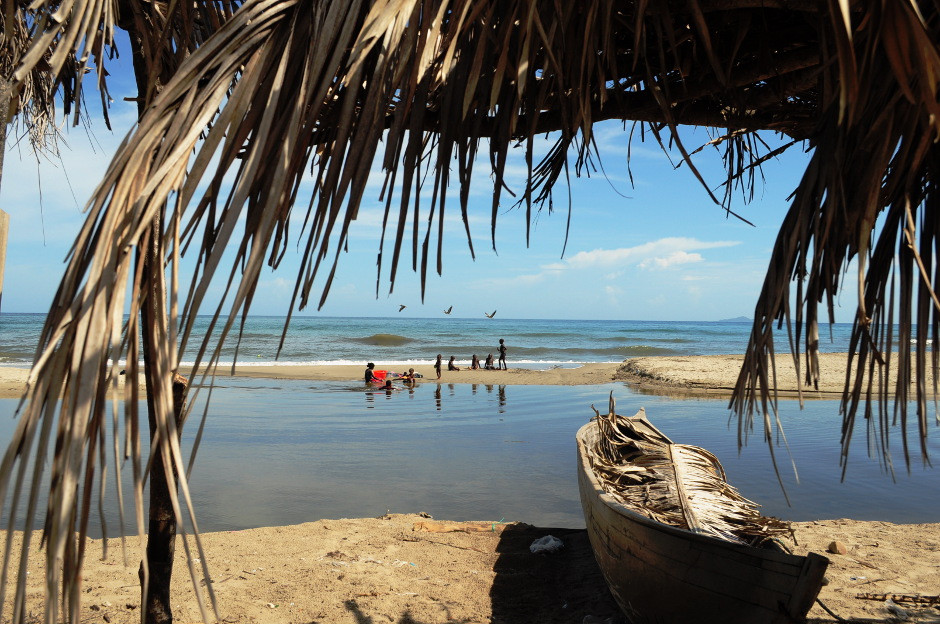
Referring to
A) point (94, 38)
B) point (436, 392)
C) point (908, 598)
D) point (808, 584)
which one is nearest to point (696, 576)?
point (808, 584)

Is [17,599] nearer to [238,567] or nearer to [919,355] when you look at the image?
[919,355]

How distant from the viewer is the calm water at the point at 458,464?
7148mm

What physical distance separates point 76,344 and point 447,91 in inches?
34.3

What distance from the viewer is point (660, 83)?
2.51m

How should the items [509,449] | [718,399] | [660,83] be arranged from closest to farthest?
[660,83] < [509,449] < [718,399]

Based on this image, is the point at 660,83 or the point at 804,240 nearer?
the point at 804,240

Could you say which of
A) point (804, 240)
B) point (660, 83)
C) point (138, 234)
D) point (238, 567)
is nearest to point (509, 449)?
point (238, 567)

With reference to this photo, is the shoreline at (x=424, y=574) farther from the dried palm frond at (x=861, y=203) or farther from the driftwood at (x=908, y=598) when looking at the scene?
the dried palm frond at (x=861, y=203)

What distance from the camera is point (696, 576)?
11.3 ft

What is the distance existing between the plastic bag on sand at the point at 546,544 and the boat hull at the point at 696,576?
4.70 feet

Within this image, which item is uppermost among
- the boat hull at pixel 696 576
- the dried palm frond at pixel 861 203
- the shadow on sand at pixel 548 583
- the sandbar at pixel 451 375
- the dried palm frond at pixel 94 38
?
the dried palm frond at pixel 94 38

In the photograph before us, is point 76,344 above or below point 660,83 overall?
below

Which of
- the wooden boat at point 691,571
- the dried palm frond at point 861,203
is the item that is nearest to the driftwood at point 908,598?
the wooden boat at point 691,571

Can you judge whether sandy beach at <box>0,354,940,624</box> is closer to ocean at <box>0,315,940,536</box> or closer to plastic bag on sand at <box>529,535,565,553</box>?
plastic bag on sand at <box>529,535,565,553</box>
